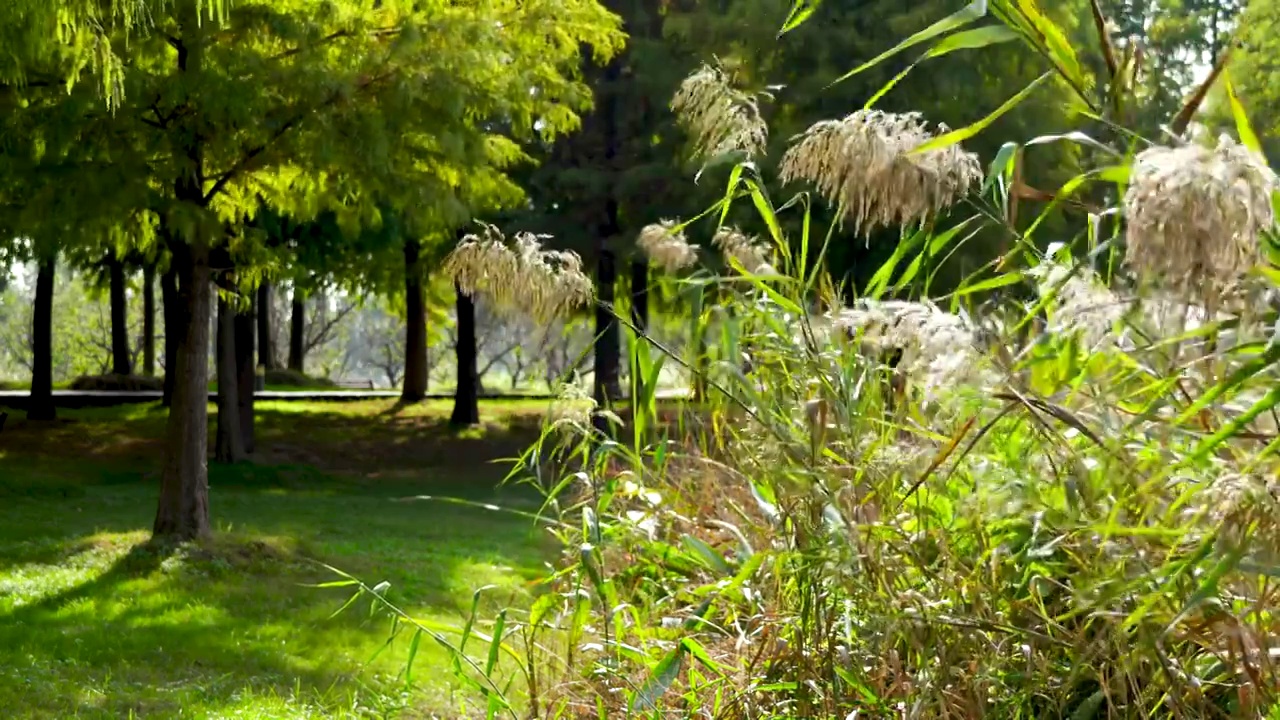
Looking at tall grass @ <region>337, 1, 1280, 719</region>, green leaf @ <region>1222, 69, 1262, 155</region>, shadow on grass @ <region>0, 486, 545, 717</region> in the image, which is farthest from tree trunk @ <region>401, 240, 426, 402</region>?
green leaf @ <region>1222, 69, 1262, 155</region>

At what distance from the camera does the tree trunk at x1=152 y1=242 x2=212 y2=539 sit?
11.0 meters

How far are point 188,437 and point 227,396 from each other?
24.4ft

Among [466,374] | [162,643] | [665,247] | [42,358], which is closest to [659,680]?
[665,247]

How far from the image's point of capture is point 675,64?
19.2m

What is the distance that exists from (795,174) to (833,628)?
100 cm

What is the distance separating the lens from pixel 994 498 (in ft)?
8.68

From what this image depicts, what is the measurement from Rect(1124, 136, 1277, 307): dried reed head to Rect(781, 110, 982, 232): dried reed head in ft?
2.78

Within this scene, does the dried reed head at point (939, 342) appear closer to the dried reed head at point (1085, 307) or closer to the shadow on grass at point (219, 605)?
the dried reed head at point (1085, 307)

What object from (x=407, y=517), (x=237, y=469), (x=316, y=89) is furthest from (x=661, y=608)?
(x=237, y=469)

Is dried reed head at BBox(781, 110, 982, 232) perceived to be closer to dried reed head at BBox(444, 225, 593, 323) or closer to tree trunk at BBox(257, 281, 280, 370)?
dried reed head at BBox(444, 225, 593, 323)

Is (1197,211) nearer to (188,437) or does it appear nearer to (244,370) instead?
(188,437)

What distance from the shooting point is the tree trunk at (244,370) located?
1944cm

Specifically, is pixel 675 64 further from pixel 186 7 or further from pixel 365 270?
pixel 186 7

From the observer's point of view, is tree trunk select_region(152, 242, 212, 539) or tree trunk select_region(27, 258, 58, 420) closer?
tree trunk select_region(152, 242, 212, 539)
